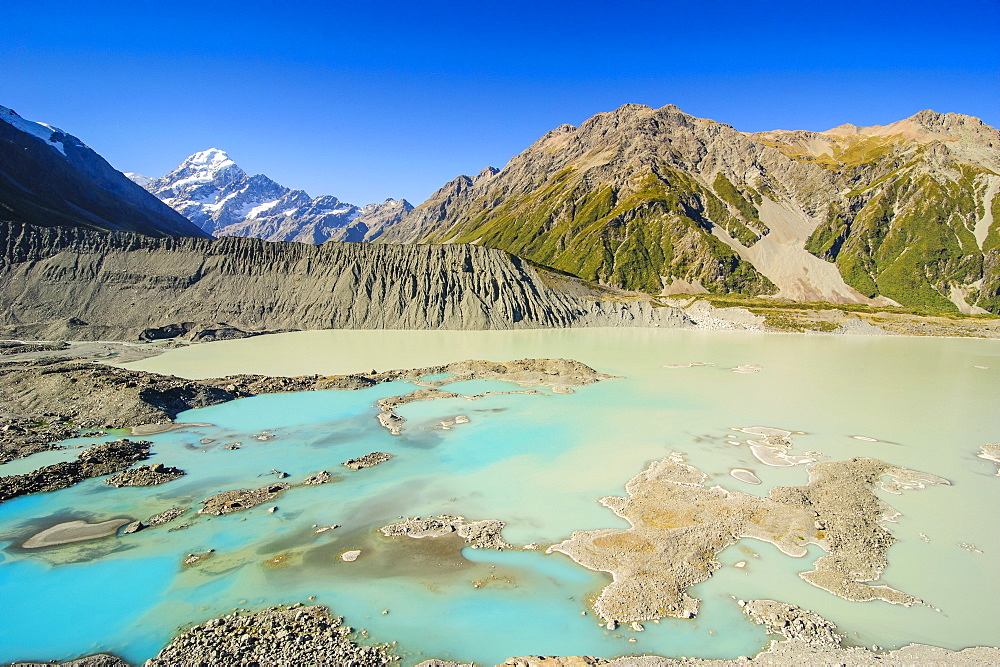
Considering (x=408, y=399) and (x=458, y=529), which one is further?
(x=408, y=399)

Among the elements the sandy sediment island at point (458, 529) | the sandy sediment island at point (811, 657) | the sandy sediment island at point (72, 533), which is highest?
the sandy sediment island at point (811, 657)

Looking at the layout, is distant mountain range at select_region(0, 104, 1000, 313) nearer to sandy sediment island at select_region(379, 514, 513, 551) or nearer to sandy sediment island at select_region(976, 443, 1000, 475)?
sandy sediment island at select_region(379, 514, 513, 551)

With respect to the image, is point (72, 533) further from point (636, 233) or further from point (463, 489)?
point (636, 233)

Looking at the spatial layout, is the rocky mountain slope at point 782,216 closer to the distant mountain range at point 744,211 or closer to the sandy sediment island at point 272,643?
the distant mountain range at point 744,211

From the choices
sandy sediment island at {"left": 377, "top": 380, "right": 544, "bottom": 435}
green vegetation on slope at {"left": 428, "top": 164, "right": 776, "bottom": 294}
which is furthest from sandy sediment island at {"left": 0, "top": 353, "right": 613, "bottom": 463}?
green vegetation on slope at {"left": 428, "top": 164, "right": 776, "bottom": 294}

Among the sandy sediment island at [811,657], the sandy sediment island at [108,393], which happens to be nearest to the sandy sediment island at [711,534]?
the sandy sediment island at [811,657]

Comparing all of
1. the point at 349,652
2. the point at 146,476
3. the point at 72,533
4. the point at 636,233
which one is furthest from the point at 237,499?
the point at 636,233
